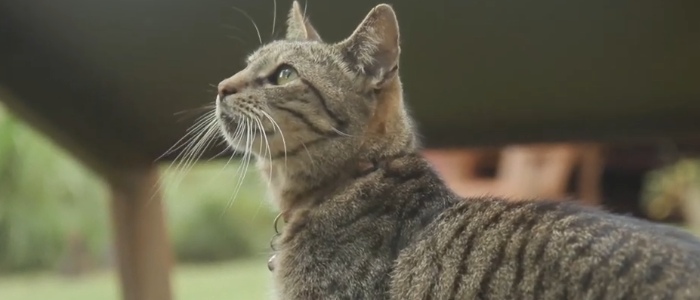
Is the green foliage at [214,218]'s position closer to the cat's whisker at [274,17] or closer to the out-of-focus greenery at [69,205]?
the out-of-focus greenery at [69,205]

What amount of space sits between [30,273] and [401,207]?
0.93 m

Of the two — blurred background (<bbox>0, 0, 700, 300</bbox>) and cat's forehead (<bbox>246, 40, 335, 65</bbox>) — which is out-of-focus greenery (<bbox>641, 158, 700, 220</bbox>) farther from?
cat's forehead (<bbox>246, 40, 335, 65</bbox>)

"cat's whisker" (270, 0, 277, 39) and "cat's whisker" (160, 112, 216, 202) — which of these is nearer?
"cat's whisker" (160, 112, 216, 202)

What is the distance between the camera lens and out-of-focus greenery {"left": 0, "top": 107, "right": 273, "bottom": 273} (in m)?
1.64

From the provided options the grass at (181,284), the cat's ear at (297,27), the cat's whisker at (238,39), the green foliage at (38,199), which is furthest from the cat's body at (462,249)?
the green foliage at (38,199)

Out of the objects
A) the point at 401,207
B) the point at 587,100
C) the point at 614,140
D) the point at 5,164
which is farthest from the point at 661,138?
the point at 5,164

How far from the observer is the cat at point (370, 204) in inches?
36.8

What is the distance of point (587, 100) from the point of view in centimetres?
146

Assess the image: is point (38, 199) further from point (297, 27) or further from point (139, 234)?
Answer: point (297, 27)

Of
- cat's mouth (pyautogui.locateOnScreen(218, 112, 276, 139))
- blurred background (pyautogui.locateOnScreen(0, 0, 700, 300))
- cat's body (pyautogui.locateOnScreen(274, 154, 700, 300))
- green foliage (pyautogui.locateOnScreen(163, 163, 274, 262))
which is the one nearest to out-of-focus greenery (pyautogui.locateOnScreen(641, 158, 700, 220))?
blurred background (pyautogui.locateOnScreen(0, 0, 700, 300))

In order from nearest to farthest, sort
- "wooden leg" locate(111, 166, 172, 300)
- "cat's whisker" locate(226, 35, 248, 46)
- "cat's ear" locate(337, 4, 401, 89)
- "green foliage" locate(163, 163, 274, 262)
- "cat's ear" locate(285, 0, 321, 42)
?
"cat's ear" locate(337, 4, 401, 89)
"cat's ear" locate(285, 0, 321, 42)
"cat's whisker" locate(226, 35, 248, 46)
"wooden leg" locate(111, 166, 172, 300)
"green foliage" locate(163, 163, 274, 262)

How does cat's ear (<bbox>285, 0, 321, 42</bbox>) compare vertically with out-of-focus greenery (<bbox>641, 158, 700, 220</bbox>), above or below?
above

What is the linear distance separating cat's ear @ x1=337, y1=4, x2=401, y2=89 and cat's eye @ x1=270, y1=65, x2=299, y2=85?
0.23ft

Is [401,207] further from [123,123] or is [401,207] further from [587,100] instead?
[123,123]
